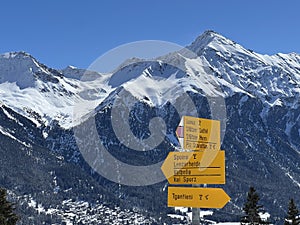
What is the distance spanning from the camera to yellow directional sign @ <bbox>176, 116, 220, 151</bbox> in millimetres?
15336

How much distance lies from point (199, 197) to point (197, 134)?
1721 mm

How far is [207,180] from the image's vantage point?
15.0m

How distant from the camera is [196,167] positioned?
15320 millimetres

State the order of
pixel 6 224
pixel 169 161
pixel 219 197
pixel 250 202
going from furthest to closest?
pixel 250 202 < pixel 6 224 < pixel 169 161 < pixel 219 197

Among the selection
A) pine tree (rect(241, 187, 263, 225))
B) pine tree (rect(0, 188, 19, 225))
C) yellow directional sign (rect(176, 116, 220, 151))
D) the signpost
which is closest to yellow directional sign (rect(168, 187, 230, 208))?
the signpost

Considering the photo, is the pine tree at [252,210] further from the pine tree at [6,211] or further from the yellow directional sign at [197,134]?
the yellow directional sign at [197,134]

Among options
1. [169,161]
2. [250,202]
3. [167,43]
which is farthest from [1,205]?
[250,202]

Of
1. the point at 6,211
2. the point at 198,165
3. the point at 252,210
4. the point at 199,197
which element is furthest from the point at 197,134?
the point at 252,210

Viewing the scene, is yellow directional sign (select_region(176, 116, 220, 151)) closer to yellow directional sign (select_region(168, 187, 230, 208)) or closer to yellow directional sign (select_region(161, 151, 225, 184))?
yellow directional sign (select_region(161, 151, 225, 184))

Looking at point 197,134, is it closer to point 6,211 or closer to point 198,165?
point 198,165

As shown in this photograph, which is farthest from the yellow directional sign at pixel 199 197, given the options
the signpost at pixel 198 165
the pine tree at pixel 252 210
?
the pine tree at pixel 252 210

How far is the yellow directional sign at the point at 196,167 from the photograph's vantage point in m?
14.9

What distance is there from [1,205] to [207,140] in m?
18.6

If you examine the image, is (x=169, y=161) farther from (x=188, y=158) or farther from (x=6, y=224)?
(x=6, y=224)
